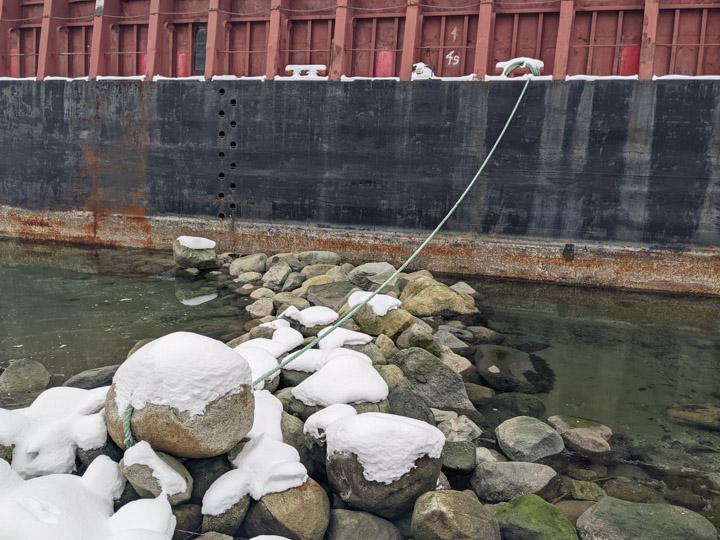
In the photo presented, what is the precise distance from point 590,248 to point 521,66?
2.98 m

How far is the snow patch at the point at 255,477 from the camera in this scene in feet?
8.88

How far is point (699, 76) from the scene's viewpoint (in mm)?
7398

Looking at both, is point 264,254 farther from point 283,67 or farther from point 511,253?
point 511,253

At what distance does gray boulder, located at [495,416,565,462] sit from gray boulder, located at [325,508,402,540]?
4.37ft

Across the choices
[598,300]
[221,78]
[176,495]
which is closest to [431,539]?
[176,495]

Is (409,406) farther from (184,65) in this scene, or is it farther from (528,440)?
(184,65)

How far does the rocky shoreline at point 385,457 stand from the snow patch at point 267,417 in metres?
0.01

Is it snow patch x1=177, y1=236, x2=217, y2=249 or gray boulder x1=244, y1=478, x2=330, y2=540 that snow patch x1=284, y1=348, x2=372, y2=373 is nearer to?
gray boulder x1=244, y1=478, x2=330, y2=540

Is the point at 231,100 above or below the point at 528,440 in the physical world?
above

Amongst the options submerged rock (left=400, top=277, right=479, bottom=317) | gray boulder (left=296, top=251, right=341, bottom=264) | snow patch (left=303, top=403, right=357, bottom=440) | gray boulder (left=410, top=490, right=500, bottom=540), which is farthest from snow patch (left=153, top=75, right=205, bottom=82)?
gray boulder (left=410, top=490, right=500, bottom=540)

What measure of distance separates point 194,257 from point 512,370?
18.2ft

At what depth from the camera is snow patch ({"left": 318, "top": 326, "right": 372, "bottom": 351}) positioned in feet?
15.2

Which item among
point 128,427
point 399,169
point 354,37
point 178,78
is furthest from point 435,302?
point 178,78

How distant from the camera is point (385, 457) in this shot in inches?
108
